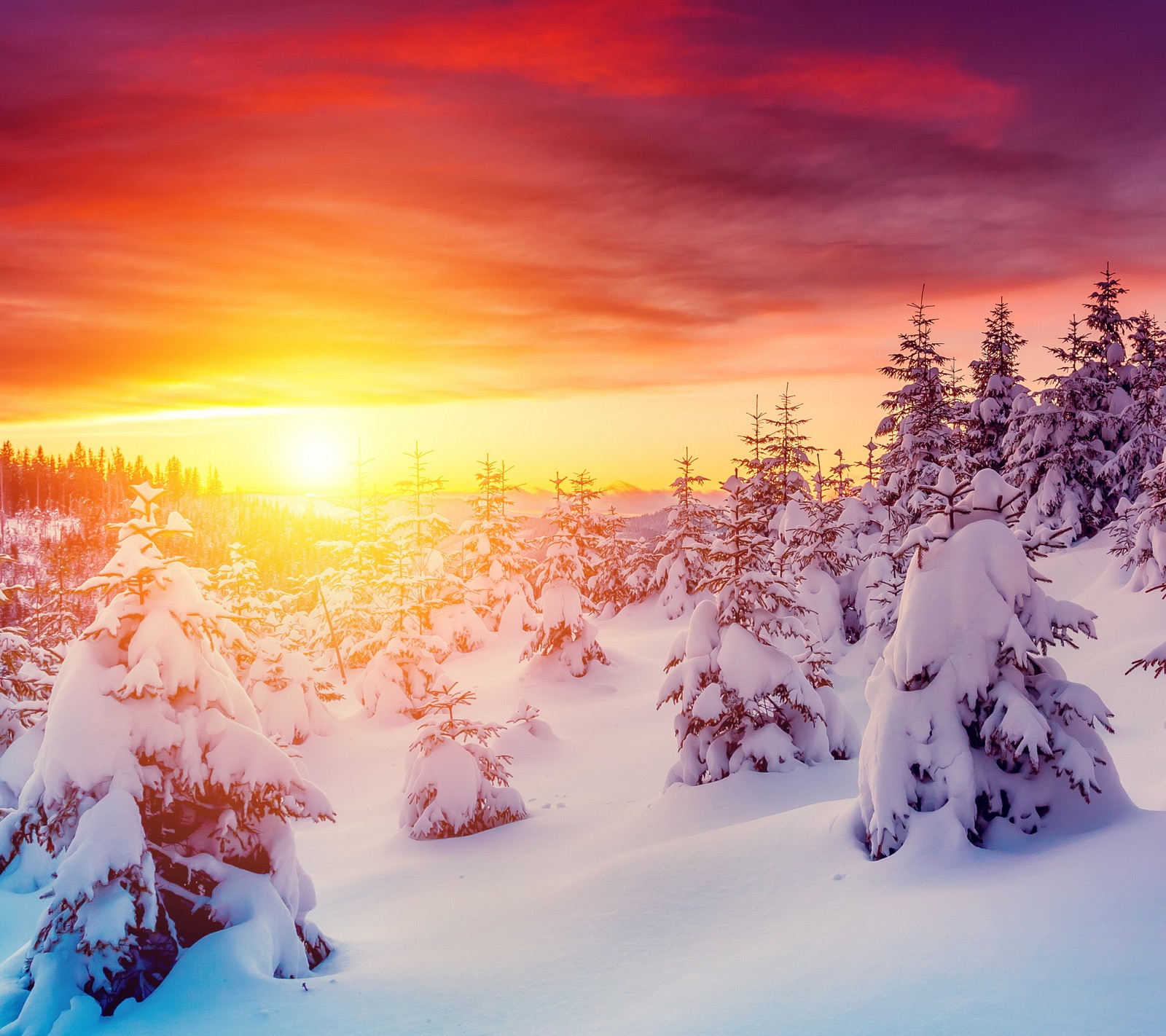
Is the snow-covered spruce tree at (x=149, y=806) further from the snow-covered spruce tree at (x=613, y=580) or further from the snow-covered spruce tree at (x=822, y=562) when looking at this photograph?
the snow-covered spruce tree at (x=613, y=580)

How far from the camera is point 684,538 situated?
38.9 metres

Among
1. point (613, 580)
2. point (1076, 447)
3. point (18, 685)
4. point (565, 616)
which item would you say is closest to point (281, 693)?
point (18, 685)

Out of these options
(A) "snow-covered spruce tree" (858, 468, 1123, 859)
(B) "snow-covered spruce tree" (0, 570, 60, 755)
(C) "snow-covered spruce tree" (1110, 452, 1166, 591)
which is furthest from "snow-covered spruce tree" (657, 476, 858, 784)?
(B) "snow-covered spruce tree" (0, 570, 60, 755)

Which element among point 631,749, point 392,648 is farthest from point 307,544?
point 631,749

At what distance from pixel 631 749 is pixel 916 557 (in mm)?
15762

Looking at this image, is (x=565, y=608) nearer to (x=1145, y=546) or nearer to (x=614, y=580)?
(x=614, y=580)

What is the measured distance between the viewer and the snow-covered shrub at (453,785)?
16.4 metres

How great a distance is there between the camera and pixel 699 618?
49.5 feet

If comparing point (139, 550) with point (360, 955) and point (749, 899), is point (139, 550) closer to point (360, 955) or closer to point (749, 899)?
point (360, 955)

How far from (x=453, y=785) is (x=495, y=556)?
101 feet

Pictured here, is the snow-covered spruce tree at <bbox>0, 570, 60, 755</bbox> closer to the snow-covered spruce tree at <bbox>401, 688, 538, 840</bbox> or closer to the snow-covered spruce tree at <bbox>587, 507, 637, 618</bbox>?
the snow-covered spruce tree at <bbox>401, 688, 538, 840</bbox>

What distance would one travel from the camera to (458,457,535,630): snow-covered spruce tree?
45.5m

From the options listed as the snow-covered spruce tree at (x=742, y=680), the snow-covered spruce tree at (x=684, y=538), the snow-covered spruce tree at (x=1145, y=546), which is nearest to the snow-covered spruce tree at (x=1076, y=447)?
the snow-covered spruce tree at (x=1145, y=546)

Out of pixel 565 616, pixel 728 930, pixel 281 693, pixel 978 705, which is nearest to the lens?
pixel 728 930
